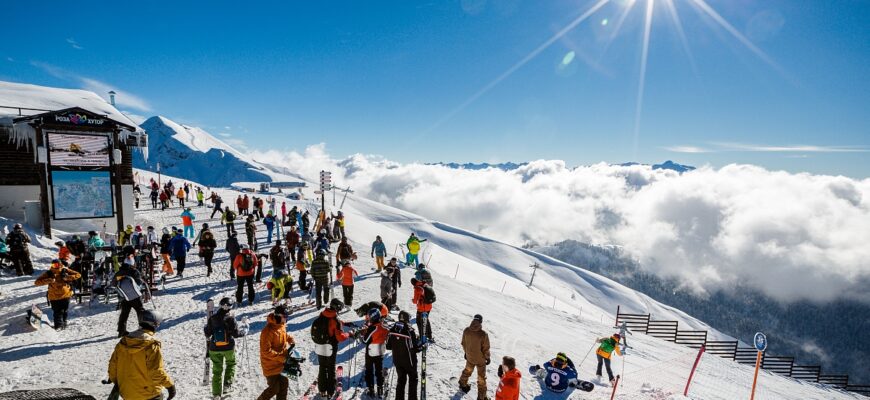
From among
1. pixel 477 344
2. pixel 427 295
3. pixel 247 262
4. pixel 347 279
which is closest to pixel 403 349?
pixel 477 344

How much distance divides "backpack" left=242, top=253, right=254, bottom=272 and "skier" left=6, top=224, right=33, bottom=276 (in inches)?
332

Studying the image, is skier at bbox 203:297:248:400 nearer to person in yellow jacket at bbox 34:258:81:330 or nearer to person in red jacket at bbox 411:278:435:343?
person in red jacket at bbox 411:278:435:343

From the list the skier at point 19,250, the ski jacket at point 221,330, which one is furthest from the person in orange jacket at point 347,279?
the skier at point 19,250

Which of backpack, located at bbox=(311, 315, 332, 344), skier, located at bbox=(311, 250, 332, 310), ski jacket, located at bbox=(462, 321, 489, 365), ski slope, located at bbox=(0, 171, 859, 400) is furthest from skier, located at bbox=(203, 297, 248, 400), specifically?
skier, located at bbox=(311, 250, 332, 310)

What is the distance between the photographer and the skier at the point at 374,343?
270 inches

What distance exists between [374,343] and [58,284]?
8224 millimetres

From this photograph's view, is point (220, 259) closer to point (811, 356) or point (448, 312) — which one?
point (448, 312)

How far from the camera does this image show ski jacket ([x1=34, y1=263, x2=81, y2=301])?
352 inches

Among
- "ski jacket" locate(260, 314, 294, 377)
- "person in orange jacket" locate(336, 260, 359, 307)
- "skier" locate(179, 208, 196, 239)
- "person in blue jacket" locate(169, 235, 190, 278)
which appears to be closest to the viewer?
"ski jacket" locate(260, 314, 294, 377)

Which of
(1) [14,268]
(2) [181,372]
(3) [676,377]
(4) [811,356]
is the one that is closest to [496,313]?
A: (3) [676,377]

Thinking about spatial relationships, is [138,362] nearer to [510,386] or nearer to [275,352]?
[275,352]

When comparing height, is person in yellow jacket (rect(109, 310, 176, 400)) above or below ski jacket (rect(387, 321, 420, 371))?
above

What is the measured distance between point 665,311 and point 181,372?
125999 millimetres

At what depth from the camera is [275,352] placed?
5949 mm
